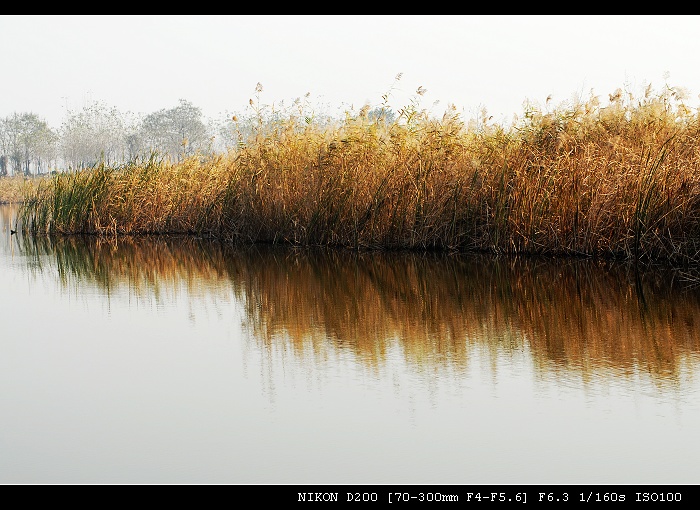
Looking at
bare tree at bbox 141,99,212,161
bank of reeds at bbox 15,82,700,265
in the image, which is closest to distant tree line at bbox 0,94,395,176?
bare tree at bbox 141,99,212,161

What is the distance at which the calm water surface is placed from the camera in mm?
4094

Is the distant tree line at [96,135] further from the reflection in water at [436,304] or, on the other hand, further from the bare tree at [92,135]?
the reflection in water at [436,304]

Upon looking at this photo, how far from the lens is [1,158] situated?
260ft

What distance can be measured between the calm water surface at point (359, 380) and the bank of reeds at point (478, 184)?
121 centimetres

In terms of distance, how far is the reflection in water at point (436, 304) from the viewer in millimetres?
6262

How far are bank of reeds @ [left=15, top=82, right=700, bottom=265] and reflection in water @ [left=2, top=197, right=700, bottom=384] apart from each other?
569 millimetres

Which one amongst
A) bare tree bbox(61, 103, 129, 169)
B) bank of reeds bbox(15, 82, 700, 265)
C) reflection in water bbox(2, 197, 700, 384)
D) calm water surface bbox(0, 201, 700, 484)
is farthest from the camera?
bare tree bbox(61, 103, 129, 169)

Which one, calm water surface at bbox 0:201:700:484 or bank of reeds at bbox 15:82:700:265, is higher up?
bank of reeds at bbox 15:82:700:265

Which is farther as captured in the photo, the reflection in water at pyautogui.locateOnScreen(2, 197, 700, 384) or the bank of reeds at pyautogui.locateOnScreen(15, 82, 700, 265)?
the bank of reeds at pyautogui.locateOnScreen(15, 82, 700, 265)

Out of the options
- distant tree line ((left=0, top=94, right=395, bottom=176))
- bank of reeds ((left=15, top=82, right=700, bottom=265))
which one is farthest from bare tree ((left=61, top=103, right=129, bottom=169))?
bank of reeds ((left=15, top=82, right=700, bottom=265))

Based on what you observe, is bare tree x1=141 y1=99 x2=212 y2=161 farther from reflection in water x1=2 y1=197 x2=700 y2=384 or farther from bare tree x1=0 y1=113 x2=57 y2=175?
reflection in water x1=2 y1=197 x2=700 y2=384

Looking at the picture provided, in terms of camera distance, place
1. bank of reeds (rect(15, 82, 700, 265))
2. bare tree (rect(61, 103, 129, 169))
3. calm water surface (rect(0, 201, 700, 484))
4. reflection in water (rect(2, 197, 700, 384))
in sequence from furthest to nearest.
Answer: bare tree (rect(61, 103, 129, 169))
bank of reeds (rect(15, 82, 700, 265))
reflection in water (rect(2, 197, 700, 384))
calm water surface (rect(0, 201, 700, 484))

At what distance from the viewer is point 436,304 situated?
329 inches

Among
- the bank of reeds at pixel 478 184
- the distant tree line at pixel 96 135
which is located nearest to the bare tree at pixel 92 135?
the distant tree line at pixel 96 135
